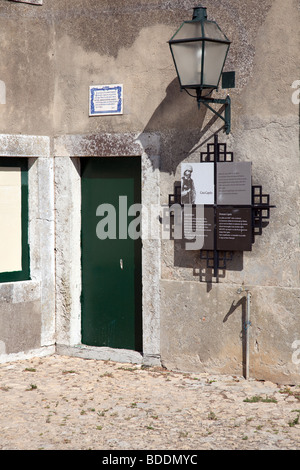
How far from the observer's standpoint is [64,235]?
7543 millimetres

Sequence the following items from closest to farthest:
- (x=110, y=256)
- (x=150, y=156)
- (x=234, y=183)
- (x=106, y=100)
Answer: (x=234, y=183)
(x=150, y=156)
(x=106, y=100)
(x=110, y=256)

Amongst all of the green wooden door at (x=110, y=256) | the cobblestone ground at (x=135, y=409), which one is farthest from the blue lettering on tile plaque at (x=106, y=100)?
the cobblestone ground at (x=135, y=409)

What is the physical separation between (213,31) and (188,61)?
33cm

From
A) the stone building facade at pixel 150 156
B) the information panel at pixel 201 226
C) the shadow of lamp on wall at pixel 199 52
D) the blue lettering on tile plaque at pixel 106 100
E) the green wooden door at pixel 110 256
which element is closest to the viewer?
the shadow of lamp on wall at pixel 199 52

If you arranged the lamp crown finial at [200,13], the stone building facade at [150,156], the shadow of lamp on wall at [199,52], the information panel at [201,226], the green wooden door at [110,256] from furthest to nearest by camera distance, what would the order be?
the green wooden door at [110,256]
the information panel at [201,226]
the stone building facade at [150,156]
the lamp crown finial at [200,13]
the shadow of lamp on wall at [199,52]

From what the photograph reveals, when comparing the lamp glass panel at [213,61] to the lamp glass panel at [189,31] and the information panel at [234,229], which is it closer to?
the lamp glass panel at [189,31]

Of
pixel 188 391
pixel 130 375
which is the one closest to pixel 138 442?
pixel 188 391

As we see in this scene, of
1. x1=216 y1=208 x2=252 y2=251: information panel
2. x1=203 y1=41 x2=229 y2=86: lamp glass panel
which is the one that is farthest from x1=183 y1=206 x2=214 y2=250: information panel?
x1=203 y1=41 x2=229 y2=86: lamp glass panel

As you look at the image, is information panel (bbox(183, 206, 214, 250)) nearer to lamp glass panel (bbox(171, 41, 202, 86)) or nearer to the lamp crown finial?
lamp glass panel (bbox(171, 41, 202, 86))

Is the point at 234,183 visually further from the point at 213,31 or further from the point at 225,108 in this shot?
the point at 213,31

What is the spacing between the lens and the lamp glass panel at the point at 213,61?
616cm

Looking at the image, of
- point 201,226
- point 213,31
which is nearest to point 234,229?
point 201,226

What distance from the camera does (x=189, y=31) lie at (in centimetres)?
619

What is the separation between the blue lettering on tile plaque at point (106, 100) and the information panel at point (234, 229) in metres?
1.53
